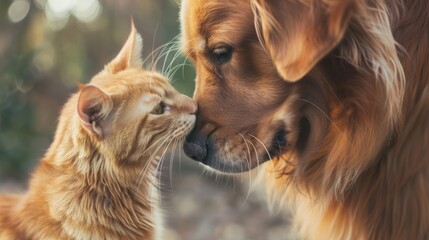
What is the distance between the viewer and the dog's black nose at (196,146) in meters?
2.40

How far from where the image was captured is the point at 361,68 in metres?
2.22

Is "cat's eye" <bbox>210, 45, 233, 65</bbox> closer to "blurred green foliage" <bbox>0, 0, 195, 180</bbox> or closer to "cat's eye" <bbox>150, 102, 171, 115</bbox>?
"cat's eye" <bbox>150, 102, 171, 115</bbox>

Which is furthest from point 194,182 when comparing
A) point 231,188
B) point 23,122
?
point 23,122

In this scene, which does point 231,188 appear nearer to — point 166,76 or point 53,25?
point 53,25

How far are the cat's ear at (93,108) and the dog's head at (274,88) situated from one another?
0.33 meters

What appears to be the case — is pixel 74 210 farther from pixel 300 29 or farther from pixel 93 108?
pixel 300 29

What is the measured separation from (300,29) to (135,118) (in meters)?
0.73

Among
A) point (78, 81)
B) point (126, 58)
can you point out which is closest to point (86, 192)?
point (126, 58)

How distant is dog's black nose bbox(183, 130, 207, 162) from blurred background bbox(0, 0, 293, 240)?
8.09 ft

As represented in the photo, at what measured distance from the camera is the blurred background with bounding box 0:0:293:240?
17.1 ft

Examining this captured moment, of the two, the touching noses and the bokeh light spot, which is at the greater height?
the touching noses

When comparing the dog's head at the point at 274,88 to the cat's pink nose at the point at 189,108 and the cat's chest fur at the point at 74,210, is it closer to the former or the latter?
the cat's pink nose at the point at 189,108

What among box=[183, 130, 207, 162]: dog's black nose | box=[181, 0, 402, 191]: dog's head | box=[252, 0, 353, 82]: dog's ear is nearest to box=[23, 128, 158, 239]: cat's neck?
box=[183, 130, 207, 162]: dog's black nose

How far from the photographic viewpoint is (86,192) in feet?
7.80
